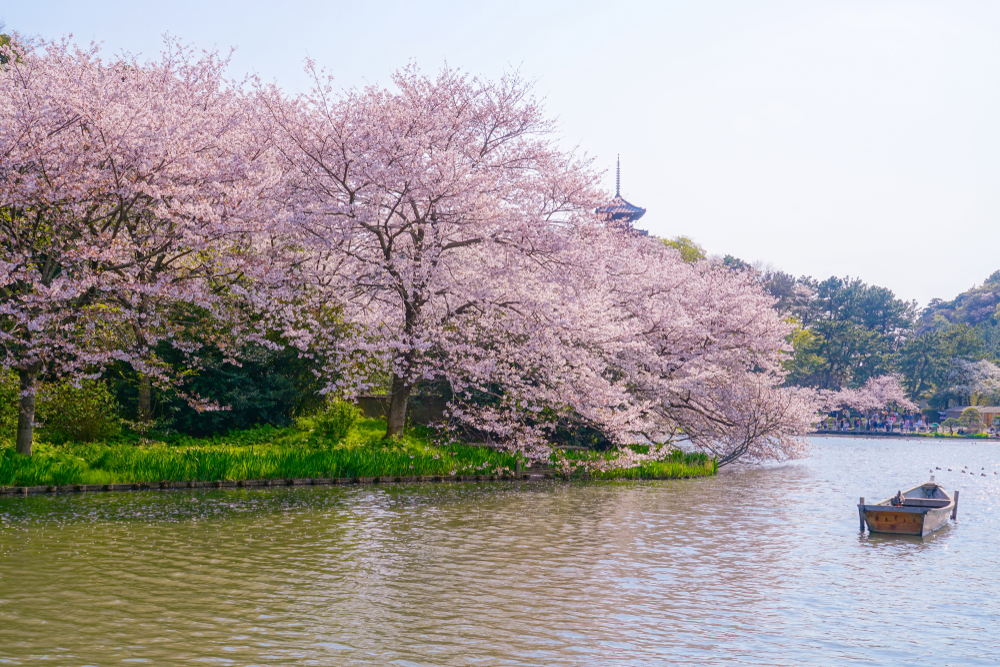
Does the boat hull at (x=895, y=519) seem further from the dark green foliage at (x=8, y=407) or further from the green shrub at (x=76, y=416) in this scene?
the dark green foliage at (x=8, y=407)

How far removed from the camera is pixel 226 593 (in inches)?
541

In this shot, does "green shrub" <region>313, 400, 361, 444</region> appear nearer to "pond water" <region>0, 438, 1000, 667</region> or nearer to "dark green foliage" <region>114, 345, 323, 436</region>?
"dark green foliage" <region>114, 345, 323, 436</region>

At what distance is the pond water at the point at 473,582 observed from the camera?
37.0 ft

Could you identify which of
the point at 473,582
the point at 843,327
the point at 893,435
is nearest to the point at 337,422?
the point at 473,582

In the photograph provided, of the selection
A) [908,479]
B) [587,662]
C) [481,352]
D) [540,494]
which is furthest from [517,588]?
[908,479]

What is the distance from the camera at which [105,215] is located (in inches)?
991

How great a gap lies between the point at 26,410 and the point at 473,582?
16.3 meters

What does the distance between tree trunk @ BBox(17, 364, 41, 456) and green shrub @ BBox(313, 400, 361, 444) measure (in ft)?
29.1

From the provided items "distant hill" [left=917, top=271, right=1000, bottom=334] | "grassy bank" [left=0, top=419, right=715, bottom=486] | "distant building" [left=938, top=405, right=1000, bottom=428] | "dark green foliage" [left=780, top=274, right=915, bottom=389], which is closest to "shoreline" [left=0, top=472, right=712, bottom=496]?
"grassy bank" [left=0, top=419, right=715, bottom=486]

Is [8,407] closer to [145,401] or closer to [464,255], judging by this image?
[145,401]

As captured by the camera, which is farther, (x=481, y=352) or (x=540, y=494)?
(x=481, y=352)

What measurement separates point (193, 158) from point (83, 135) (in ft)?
9.67

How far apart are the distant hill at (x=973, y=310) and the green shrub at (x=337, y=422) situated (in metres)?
118

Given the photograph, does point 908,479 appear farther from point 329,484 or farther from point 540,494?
point 329,484
